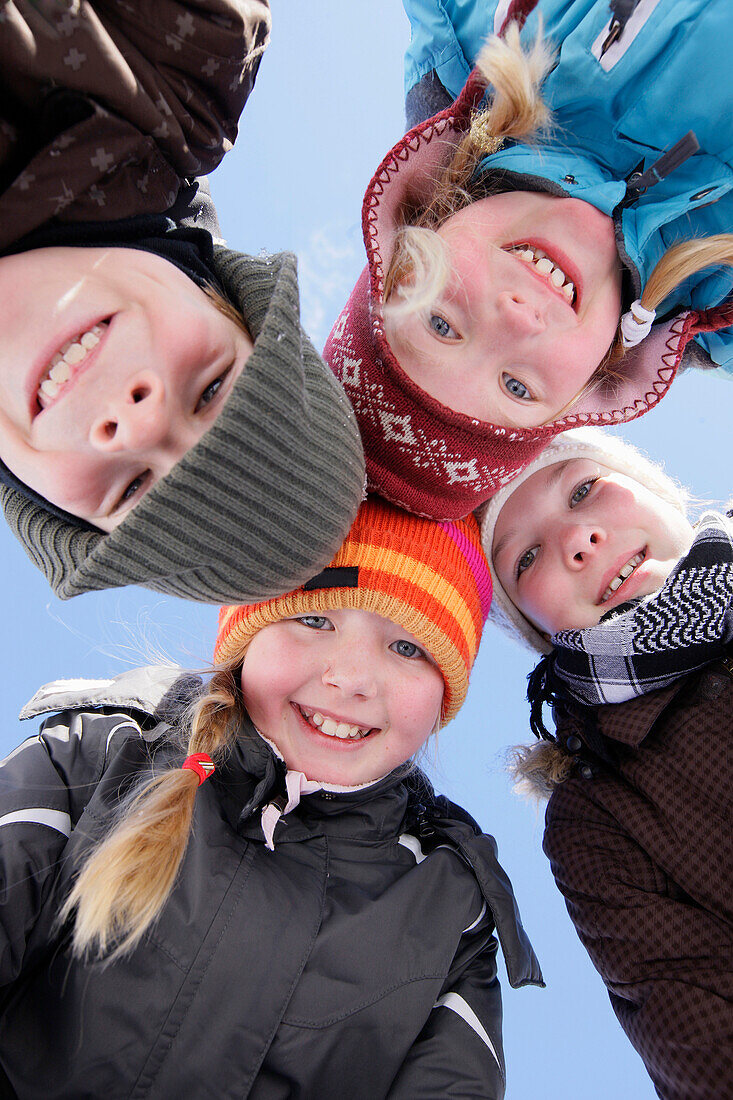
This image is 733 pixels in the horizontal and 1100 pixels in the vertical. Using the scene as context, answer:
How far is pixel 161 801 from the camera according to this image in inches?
50.3

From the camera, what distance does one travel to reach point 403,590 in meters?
1.34

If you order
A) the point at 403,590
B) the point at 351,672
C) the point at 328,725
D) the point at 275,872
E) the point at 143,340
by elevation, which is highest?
the point at 143,340

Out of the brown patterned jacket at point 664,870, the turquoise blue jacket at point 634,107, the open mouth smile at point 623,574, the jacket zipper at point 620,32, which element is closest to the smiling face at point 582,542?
the open mouth smile at point 623,574

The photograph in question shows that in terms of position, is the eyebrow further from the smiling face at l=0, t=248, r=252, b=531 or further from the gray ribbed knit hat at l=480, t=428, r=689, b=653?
the smiling face at l=0, t=248, r=252, b=531

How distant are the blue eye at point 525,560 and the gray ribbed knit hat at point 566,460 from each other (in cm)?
6

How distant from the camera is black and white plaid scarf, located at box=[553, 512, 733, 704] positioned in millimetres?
1351

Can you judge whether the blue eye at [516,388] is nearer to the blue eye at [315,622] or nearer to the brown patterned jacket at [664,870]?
the blue eye at [315,622]

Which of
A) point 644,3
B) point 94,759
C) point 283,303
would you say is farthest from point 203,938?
point 644,3

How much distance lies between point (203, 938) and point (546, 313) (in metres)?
1.23

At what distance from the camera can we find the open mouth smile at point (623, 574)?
59.3 inches

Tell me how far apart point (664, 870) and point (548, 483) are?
81cm

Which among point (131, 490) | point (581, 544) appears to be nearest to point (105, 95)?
point (131, 490)

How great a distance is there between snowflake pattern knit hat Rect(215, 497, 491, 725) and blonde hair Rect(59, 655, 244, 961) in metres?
0.21

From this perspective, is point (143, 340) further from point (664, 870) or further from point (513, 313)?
point (664, 870)
